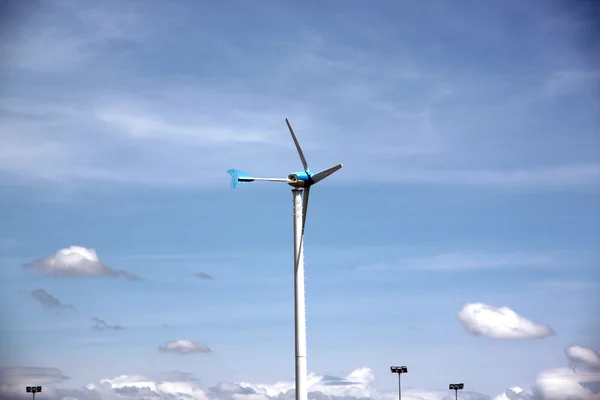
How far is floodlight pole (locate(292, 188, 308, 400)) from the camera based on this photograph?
11300cm

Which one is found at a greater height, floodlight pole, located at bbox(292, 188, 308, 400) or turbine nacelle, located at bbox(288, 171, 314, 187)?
turbine nacelle, located at bbox(288, 171, 314, 187)

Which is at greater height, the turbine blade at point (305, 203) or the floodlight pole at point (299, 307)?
the turbine blade at point (305, 203)

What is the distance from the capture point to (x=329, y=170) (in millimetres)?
114625

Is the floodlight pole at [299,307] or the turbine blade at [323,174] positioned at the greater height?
the turbine blade at [323,174]

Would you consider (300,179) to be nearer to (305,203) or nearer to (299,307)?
(305,203)

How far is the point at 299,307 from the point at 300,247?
299 inches

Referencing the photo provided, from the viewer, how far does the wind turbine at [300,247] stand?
113 metres

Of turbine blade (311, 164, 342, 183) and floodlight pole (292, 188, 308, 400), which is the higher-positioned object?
turbine blade (311, 164, 342, 183)

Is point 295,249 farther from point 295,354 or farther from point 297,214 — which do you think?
point 295,354

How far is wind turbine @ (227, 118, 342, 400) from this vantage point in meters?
113

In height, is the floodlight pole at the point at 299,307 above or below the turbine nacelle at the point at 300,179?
below

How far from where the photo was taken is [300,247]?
115562 mm

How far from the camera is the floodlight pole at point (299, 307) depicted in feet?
371

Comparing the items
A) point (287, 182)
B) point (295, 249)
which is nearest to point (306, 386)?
point (295, 249)
